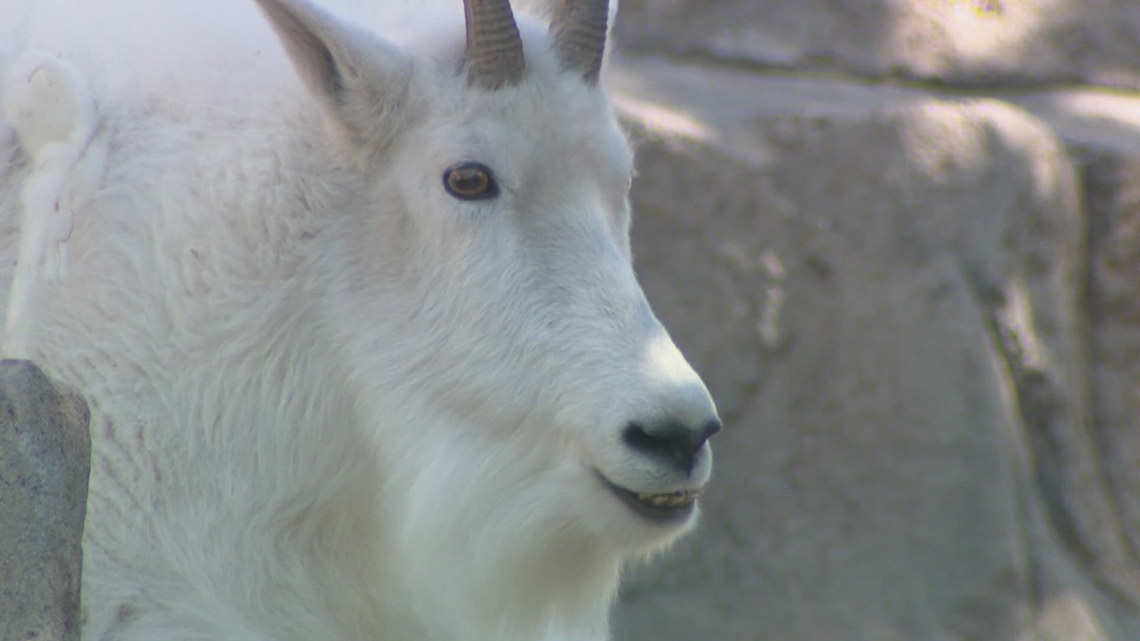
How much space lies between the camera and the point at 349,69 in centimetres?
296

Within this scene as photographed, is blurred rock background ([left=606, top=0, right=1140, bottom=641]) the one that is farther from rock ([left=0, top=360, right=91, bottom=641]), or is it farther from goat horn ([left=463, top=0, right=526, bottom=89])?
rock ([left=0, top=360, right=91, bottom=641])

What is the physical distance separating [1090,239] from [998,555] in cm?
127

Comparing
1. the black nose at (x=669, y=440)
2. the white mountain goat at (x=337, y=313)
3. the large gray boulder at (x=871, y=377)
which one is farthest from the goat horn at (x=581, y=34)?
the large gray boulder at (x=871, y=377)

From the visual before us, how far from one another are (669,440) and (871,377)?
252 centimetres

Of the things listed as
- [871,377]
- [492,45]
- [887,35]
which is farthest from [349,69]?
[887,35]

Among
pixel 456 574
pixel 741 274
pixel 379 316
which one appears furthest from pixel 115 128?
pixel 741 274

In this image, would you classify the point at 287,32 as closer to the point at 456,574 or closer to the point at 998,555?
the point at 456,574

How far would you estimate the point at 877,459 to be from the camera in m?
5.07

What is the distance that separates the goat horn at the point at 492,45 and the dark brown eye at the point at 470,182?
177 mm

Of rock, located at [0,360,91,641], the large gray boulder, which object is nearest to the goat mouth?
rock, located at [0,360,91,641]

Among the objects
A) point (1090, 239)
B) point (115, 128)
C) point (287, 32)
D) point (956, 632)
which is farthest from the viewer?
point (1090, 239)

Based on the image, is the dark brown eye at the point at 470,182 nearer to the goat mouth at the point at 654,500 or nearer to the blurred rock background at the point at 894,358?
the goat mouth at the point at 654,500

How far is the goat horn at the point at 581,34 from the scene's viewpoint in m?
3.12

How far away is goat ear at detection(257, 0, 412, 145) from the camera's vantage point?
9.55 feet
